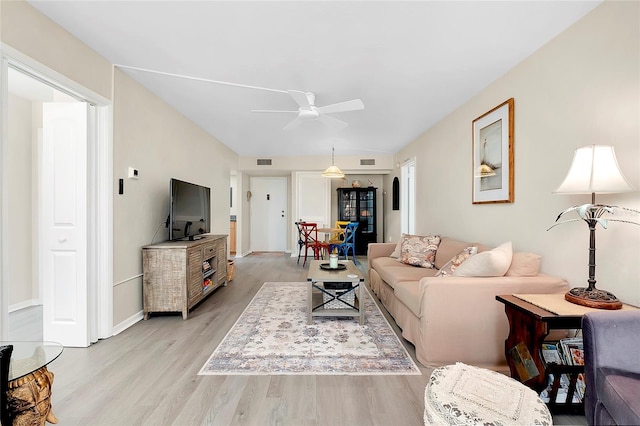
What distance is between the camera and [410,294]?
2.42m

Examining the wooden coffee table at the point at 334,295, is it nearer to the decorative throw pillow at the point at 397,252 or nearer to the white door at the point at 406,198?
the decorative throw pillow at the point at 397,252

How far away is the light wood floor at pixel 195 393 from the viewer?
159 centimetres

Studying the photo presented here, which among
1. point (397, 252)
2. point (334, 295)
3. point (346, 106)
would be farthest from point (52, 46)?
point (397, 252)

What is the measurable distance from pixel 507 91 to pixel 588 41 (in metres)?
0.80

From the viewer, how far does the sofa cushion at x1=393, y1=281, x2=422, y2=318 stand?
2240 mm

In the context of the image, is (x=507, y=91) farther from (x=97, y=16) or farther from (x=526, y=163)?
(x=97, y=16)

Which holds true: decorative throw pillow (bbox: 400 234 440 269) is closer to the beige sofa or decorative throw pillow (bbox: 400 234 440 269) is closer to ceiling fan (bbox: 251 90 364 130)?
the beige sofa

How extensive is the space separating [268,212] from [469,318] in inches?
251

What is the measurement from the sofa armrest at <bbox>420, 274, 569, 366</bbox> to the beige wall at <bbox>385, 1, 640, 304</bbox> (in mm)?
362

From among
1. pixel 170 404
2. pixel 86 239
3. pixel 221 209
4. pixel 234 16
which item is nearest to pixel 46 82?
pixel 86 239

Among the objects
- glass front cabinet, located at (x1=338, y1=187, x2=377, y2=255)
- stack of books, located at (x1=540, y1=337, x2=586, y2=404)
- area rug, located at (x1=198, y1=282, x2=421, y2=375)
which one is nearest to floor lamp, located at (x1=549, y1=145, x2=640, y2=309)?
stack of books, located at (x1=540, y1=337, x2=586, y2=404)

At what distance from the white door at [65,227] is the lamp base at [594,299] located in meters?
3.45

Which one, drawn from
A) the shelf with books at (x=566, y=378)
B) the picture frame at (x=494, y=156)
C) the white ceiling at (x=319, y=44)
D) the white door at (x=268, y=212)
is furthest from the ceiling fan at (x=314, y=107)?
the white door at (x=268, y=212)

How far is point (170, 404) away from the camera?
1.70m
